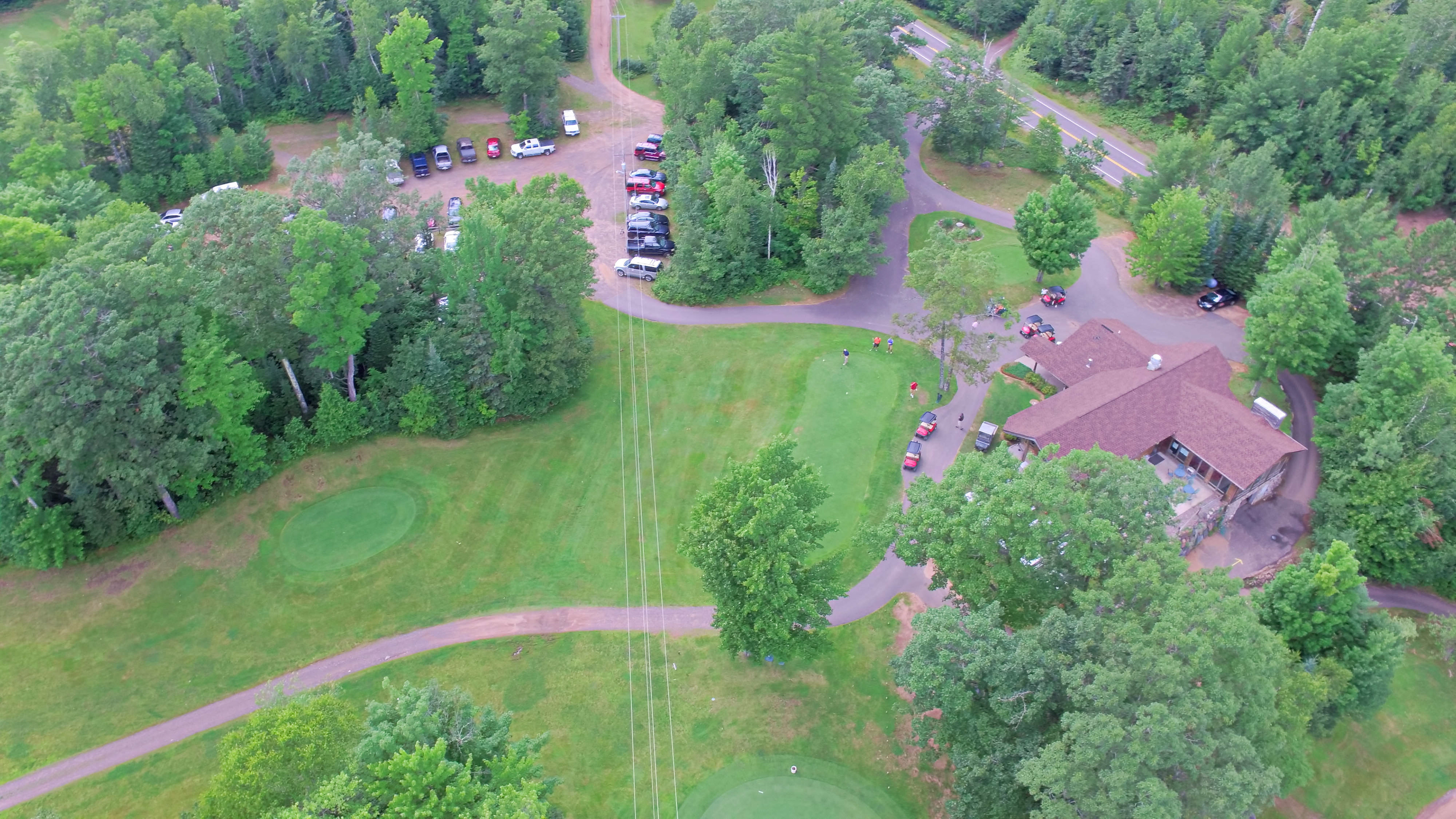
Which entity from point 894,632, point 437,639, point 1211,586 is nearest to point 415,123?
point 437,639

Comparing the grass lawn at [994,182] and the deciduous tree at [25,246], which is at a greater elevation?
the deciduous tree at [25,246]

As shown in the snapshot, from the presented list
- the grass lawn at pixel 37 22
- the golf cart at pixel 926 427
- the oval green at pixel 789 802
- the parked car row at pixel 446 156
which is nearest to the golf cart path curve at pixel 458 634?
the oval green at pixel 789 802

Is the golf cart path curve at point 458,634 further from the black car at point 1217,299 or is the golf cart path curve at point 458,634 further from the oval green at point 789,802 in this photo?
the black car at point 1217,299

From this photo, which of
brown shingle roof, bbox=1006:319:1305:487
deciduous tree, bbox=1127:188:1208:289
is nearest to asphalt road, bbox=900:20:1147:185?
deciduous tree, bbox=1127:188:1208:289

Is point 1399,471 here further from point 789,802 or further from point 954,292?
point 789,802

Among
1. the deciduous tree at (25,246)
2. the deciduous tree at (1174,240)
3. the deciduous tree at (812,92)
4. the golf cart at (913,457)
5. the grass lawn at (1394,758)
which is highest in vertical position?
the deciduous tree at (812,92)

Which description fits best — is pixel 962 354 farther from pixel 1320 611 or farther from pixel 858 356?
pixel 1320 611

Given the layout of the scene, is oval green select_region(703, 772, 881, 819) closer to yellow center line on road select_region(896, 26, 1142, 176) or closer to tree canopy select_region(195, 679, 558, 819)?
tree canopy select_region(195, 679, 558, 819)
